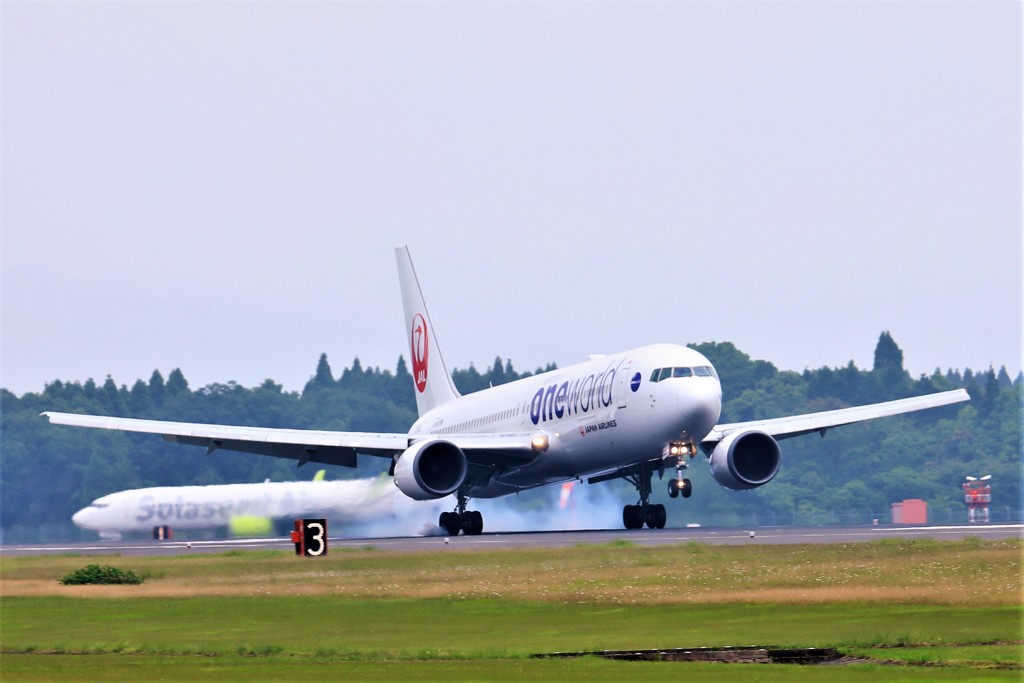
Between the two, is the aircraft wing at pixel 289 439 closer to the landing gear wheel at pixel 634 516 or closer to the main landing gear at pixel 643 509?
the main landing gear at pixel 643 509

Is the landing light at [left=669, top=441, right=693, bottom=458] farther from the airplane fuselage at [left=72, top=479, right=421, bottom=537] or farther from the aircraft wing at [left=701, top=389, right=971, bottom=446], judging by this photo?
the airplane fuselage at [left=72, top=479, right=421, bottom=537]

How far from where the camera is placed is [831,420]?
53.1 metres

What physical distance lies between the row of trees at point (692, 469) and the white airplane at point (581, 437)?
11.9 meters

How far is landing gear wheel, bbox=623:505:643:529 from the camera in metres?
50.8

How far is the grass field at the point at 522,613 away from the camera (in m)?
22.1

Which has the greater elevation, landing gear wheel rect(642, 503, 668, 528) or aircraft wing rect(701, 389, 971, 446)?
aircraft wing rect(701, 389, 971, 446)

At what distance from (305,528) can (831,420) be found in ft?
63.0

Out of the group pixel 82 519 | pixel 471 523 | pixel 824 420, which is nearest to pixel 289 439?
pixel 471 523

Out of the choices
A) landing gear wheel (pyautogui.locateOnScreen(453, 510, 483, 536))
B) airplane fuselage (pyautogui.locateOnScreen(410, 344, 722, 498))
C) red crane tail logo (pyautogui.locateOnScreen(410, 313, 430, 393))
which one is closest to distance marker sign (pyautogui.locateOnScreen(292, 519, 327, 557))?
airplane fuselage (pyautogui.locateOnScreen(410, 344, 722, 498))

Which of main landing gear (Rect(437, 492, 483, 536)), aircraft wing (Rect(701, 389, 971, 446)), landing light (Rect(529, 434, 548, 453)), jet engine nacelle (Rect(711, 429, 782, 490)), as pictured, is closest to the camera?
jet engine nacelle (Rect(711, 429, 782, 490))

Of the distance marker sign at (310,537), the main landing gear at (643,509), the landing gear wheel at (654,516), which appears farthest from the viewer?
the landing gear wheel at (654,516)

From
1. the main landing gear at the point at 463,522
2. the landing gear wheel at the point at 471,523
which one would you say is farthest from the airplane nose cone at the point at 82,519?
the landing gear wheel at the point at 471,523

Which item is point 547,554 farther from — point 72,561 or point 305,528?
point 72,561

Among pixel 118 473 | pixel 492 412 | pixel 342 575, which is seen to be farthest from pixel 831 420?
pixel 118 473
